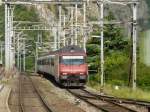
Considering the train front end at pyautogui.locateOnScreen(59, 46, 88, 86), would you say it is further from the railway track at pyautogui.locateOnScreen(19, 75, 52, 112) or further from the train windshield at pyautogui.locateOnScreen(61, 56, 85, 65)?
the railway track at pyautogui.locateOnScreen(19, 75, 52, 112)

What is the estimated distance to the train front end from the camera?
115 feet

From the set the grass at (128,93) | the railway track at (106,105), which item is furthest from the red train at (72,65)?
the railway track at (106,105)

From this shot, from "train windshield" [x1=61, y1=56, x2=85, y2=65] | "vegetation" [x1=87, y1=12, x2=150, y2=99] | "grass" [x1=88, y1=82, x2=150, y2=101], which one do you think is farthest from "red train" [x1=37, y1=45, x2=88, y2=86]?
"grass" [x1=88, y1=82, x2=150, y2=101]

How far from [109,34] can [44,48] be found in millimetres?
52444

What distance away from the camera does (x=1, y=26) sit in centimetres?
11931

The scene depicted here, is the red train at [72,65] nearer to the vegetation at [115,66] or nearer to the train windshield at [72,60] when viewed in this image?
the train windshield at [72,60]

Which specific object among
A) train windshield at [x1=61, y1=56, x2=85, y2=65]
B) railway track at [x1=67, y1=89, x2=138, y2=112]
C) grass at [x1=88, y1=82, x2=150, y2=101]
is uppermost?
train windshield at [x1=61, y1=56, x2=85, y2=65]

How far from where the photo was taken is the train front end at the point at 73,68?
115 ft

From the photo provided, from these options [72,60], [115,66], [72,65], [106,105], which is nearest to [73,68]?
[72,65]

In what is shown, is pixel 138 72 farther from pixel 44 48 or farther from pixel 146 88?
pixel 44 48

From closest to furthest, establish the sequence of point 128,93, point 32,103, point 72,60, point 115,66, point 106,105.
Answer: point 106,105 < point 32,103 < point 128,93 < point 72,60 < point 115,66

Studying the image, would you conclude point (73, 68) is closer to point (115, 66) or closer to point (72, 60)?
point (72, 60)

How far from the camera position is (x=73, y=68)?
35.5 m

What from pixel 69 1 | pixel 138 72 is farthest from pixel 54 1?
pixel 138 72
